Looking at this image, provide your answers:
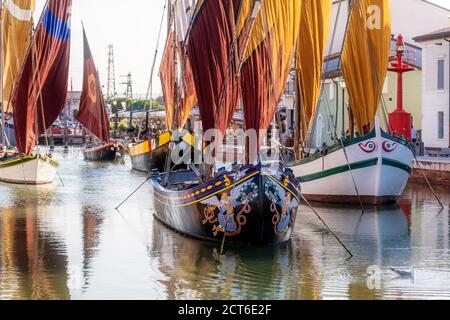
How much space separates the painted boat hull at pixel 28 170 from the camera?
3656 cm

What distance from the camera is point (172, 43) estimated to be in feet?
120

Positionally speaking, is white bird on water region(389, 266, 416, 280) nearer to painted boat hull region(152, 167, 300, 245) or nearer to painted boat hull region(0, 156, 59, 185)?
painted boat hull region(152, 167, 300, 245)

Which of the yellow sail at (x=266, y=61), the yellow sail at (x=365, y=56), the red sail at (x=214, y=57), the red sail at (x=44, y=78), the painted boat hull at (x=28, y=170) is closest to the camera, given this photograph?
the yellow sail at (x=266, y=61)

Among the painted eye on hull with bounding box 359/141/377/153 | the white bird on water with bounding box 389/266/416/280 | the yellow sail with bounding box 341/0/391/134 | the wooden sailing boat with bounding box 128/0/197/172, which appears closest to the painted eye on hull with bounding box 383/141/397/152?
the painted eye on hull with bounding box 359/141/377/153

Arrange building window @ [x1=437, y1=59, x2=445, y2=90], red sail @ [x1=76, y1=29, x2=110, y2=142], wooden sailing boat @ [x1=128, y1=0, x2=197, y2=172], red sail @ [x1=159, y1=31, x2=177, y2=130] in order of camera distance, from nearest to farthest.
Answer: wooden sailing boat @ [x1=128, y1=0, x2=197, y2=172] < red sail @ [x1=159, y1=31, x2=177, y2=130] < building window @ [x1=437, y1=59, x2=445, y2=90] < red sail @ [x1=76, y1=29, x2=110, y2=142]

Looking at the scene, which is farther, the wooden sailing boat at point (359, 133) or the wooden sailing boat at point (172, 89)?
the wooden sailing boat at point (359, 133)

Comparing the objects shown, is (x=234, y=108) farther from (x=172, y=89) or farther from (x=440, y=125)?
(x=440, y=125)

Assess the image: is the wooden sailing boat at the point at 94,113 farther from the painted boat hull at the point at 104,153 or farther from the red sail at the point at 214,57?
the red sail at the point at 214,57

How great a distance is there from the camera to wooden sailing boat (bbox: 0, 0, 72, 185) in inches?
1395

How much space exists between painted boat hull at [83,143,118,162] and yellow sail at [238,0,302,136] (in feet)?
120

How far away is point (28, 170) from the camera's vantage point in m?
36.6

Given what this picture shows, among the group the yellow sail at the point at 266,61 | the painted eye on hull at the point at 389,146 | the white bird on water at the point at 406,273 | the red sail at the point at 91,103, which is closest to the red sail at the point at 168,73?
the painted eye on hull at the point at 389,146

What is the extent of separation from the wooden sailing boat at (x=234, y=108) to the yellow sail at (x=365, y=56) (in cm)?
713
